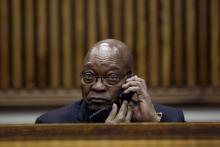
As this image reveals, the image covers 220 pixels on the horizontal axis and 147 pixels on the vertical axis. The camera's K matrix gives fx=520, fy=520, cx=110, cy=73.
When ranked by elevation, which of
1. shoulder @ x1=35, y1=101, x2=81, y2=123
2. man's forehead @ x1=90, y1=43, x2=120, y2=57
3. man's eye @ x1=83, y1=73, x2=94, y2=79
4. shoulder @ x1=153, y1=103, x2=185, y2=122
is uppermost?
man's forehead @ x1=90, y1=43, x2=120, y2=57

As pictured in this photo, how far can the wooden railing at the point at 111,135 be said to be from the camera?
124 cm

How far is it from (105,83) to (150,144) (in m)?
1.02

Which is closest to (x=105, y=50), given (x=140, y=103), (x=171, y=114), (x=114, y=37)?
(x=140, y=103)

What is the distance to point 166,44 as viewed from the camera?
3680 millimetres

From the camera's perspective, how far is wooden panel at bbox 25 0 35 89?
144 inches

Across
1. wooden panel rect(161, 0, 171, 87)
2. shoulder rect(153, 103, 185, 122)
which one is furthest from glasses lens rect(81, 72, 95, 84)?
wooden panel rect(161, 0, 171, 87)

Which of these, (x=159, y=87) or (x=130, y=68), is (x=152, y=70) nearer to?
(x=159, y=87)

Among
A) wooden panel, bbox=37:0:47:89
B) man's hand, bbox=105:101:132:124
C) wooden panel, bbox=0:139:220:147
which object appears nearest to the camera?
wooden panel, bbox=0:139:220:147

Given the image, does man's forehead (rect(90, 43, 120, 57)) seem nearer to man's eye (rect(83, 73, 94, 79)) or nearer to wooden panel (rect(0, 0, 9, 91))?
man's eye (rect(83, 73, 94, 79))

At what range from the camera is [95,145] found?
1230 millimetres

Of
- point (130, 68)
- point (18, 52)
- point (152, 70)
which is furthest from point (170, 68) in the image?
point (130, 68)

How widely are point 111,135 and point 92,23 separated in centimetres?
249

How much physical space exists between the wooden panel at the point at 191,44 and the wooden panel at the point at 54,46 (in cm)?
89

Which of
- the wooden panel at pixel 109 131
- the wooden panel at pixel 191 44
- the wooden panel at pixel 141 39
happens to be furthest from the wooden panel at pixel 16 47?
the wooden panel at pixel 109 131
